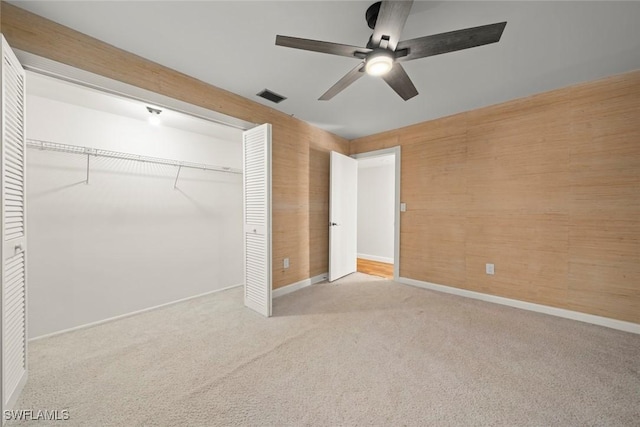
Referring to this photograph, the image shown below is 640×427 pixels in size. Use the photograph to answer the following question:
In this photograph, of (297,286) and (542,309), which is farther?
(297,286)

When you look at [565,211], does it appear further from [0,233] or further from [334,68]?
[0,233]

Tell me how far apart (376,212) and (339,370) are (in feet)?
14.8

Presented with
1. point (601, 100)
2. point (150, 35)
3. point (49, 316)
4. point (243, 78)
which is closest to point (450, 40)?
point (243, 78)

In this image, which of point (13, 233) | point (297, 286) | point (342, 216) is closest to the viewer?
point (13, 233)

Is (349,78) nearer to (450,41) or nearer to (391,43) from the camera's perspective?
(391,43)

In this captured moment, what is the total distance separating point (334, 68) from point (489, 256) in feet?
9.56

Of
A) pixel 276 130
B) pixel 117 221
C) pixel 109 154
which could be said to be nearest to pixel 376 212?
pixel 276 130

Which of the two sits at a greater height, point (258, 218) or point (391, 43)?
point (391, 43)

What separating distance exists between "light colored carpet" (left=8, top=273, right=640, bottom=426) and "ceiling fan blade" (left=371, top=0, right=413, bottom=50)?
222 centimetres

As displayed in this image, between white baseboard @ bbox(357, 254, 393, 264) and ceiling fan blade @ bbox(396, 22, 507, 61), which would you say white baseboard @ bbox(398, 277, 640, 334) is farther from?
ceiling fan blade @ bbox(396, 22, 507, 61)

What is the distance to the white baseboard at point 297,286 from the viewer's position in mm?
3187

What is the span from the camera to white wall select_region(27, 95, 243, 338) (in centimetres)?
227

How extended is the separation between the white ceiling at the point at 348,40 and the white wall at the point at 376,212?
9.66 feet

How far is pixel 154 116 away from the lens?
2723mm
